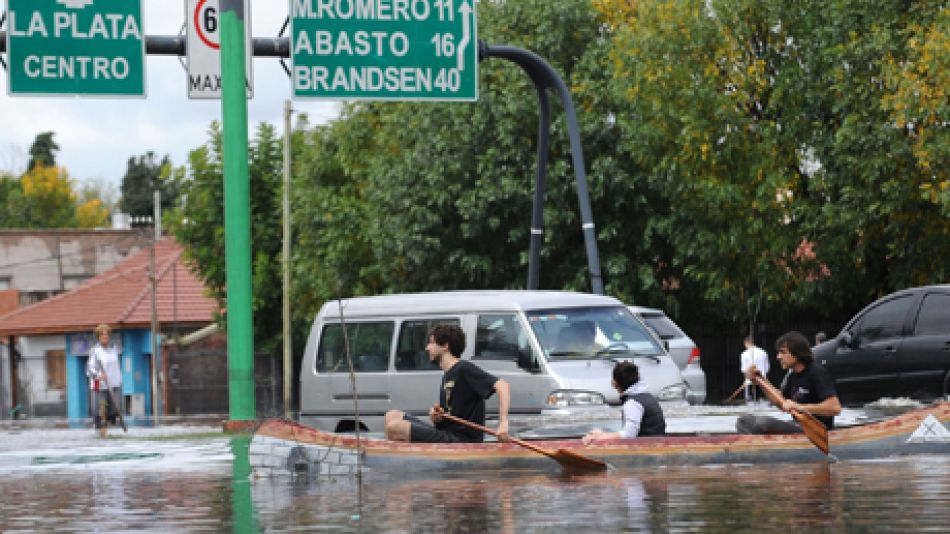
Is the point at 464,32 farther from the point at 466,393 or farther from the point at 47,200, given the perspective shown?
the point at 47,200

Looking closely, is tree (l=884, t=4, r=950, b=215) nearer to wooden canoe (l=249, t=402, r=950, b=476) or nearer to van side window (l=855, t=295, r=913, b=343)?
van side window (l=855, t=295, r=913, b=343)

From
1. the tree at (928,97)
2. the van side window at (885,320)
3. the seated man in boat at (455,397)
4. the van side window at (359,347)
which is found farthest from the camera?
the tree at (928,97)

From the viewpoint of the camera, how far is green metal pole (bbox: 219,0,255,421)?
20531 mm

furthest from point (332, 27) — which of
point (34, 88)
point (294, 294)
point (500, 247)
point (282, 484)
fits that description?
point (294, 294)

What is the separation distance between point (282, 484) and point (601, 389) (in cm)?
458

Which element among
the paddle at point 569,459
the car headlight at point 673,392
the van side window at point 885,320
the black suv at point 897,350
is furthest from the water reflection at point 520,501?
the van side window at point 885,320

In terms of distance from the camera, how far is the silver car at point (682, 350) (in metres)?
22.7

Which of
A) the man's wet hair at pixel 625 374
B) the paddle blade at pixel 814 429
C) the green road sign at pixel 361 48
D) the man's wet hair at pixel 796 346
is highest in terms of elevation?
the green road sign at pixel 361 48

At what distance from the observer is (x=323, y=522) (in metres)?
10.2

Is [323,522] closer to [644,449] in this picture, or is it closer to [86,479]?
[644,449]

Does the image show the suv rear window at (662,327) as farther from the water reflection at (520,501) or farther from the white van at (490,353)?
the water reflection at (520,501)

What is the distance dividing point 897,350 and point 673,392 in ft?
11.2

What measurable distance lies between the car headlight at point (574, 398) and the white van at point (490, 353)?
0.01m

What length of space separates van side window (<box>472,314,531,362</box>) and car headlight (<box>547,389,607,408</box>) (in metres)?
0.80
